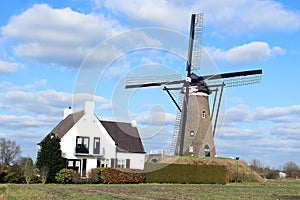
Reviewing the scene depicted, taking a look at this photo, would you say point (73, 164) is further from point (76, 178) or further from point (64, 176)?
point (76, 178)

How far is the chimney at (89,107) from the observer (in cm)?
4625

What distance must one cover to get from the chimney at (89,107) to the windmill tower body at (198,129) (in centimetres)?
894

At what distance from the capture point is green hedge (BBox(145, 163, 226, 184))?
1560 inches

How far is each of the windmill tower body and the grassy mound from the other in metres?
0.95

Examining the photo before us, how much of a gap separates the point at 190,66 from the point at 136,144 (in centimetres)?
1123

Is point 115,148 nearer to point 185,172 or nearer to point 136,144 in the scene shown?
point 136,144

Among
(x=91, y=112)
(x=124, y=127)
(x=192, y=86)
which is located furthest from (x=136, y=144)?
(x=192, y=86)

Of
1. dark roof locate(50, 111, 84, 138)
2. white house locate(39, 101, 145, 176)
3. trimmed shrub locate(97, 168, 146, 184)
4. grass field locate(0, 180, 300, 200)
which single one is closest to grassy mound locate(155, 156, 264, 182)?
trimmed shrub locate(97, 168, 146, 184)

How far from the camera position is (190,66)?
44594 mm

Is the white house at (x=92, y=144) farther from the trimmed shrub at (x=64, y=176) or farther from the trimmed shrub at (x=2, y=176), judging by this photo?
the trimmed shrub at (x=2, y=176)

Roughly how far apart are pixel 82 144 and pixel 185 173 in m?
10.8

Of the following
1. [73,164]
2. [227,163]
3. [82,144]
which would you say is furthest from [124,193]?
[227,163]

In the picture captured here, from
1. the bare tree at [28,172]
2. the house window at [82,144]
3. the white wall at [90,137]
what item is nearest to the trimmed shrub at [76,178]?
the bare tree at [28,172]

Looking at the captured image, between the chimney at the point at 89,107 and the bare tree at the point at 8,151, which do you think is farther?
the bare tree at the point at 8,151
